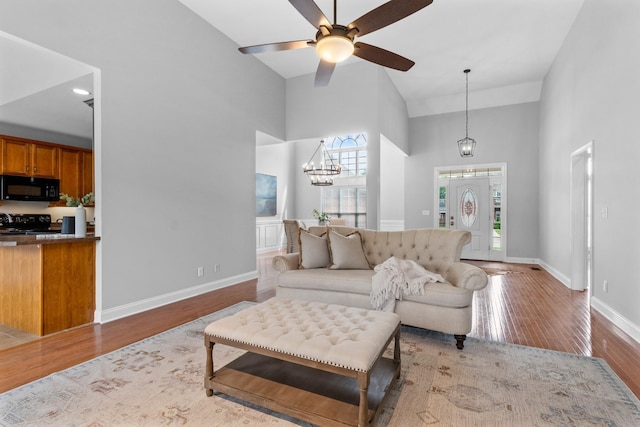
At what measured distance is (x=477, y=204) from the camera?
7.73 m

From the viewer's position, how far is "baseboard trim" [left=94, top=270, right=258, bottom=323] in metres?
3.29

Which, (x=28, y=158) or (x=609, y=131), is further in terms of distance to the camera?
(x=28, y=158)

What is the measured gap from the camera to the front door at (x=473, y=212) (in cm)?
766

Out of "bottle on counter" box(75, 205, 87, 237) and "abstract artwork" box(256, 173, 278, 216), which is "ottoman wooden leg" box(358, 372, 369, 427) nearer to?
"bottle on counter" box(75, 205, 87, 237)

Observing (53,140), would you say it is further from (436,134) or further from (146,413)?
(436,134)

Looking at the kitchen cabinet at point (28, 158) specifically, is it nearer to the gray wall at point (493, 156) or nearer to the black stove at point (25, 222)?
the black stove at point (25, 222)

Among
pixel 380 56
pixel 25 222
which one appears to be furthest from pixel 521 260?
pixel 25 222

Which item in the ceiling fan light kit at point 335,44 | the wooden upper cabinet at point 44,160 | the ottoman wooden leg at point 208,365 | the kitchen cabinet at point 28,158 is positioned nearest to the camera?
the ottoman wooden leg at point 208,365

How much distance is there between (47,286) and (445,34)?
5966 millimetres

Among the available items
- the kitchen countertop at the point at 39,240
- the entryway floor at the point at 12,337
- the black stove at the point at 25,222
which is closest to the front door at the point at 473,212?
the kitchen countertop at the point at 39,240

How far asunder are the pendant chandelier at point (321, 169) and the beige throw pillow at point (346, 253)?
4.54 metres

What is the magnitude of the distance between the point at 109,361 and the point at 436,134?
25.8ft

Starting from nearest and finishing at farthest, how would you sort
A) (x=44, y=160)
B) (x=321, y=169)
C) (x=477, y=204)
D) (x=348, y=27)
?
(x=348, y=27) → (x=44, y=160) → (x=477, y=204) → (x=321, y=169)

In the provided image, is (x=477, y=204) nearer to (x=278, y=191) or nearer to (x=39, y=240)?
(x=278, y=191)
